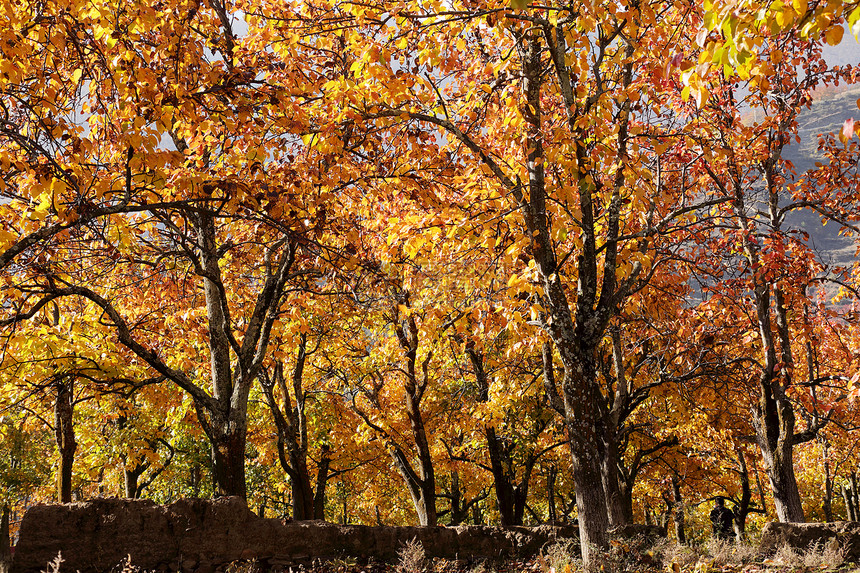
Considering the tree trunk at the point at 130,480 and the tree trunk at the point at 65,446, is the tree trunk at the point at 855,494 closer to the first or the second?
the tree trunk at the point at 130,480

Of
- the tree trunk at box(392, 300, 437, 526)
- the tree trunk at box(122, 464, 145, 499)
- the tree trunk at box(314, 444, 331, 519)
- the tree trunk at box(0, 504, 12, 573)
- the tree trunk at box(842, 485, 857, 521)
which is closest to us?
the tree trunk at box(0, 504, 12, 573)

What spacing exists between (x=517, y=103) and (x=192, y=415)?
1244 cm

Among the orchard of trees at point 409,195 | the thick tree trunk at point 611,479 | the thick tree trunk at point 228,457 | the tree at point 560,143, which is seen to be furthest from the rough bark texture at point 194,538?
the tree at point 560,143

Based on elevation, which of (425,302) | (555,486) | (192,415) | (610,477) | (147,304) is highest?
(147,304)

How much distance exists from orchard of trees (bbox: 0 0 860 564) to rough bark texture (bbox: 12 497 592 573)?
1.31 meters

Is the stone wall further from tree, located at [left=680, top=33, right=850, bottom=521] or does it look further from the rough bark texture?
the rough bark texture

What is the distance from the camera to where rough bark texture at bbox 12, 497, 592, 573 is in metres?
6.59

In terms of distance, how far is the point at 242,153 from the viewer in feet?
28.2

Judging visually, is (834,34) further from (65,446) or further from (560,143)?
(65,446)

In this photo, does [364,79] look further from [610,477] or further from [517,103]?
[610,477]

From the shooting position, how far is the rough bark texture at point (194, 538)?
6594mm

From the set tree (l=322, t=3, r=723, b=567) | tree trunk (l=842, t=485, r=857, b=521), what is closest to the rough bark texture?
tree (l=322, t=3, r=723, b=567)

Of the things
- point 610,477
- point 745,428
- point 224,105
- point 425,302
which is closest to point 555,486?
point 745,428

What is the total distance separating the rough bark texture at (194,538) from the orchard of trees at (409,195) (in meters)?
1.31
